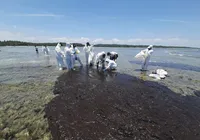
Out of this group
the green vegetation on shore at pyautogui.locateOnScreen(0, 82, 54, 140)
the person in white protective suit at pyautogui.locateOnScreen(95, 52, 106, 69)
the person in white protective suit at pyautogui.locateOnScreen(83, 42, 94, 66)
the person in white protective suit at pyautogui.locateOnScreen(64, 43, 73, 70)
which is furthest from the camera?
the person in white protective suit at pyautogui.locateOnScreen(83, 42, 94, 66)

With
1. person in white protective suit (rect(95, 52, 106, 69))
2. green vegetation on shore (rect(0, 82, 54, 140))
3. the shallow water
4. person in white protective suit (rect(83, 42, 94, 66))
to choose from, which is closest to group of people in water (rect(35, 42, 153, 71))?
person in white protective suit (rect(95, 52, 106, 69))

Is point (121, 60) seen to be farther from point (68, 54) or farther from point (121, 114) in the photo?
point (121, 114)

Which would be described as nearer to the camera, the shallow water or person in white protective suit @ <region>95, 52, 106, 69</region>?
the shallow water

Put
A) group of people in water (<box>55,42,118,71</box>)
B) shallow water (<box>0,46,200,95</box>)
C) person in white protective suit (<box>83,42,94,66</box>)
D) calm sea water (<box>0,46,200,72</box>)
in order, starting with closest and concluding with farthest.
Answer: shallow water (<box>0,46,200,95</box>), group of people in water (<box>55,42,118,71</box>), person in white protective suit (<box>83,42,94,66</box>), calm sea water (<box>0,46,200,72</box>)

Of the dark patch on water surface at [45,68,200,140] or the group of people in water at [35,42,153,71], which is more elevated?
the group of people in water at [35,42,153,71]

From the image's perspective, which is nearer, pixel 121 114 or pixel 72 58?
pixel 121 114

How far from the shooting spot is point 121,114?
6.42 meters

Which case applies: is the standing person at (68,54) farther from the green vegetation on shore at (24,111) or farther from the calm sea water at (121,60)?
the calm sea water at (121,60)

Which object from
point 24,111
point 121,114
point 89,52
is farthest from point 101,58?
point 24,111

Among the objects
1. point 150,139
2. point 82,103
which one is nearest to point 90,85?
point 82,103

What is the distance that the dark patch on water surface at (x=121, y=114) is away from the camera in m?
5.18

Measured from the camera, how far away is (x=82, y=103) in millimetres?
7406

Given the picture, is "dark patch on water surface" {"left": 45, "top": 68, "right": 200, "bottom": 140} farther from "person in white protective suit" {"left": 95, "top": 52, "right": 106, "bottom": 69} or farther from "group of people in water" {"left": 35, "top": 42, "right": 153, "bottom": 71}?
"person in white protective suit" {"left": 95, "top": 52, "right": 106, "bottom": 69}

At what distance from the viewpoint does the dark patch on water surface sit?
518 cm
